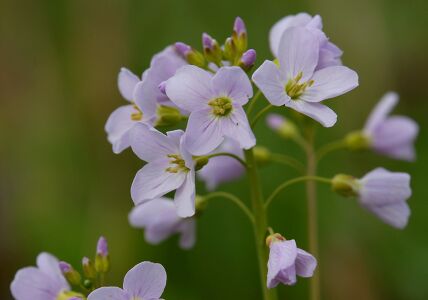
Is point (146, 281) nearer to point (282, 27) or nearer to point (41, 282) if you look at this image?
point (41, 282)

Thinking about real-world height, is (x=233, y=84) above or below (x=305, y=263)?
above

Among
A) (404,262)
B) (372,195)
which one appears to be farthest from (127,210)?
(372,195)

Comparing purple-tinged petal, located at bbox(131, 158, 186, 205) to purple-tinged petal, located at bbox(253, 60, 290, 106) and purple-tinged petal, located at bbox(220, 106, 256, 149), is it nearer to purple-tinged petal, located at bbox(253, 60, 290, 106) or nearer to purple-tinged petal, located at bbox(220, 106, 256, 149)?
purple-tinged petal, located at bbox(220, 106, 256, 149)

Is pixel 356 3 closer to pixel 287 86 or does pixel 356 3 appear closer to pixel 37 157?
pixel 37 157

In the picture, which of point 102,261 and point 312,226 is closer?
point 102,261

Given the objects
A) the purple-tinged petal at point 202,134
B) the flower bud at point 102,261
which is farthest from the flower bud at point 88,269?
the purple-tinged petal at point 202,134

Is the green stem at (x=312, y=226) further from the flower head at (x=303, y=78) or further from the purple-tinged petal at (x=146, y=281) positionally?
the purple-tinged petal at (x=146, y=281)

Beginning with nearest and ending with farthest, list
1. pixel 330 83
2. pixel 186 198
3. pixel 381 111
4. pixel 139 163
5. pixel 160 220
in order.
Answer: pixel 186 198
pixel 330 83
pixel 160 220
pixel 381 111
pixel 139 163

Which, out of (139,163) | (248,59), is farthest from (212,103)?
(139,163)
